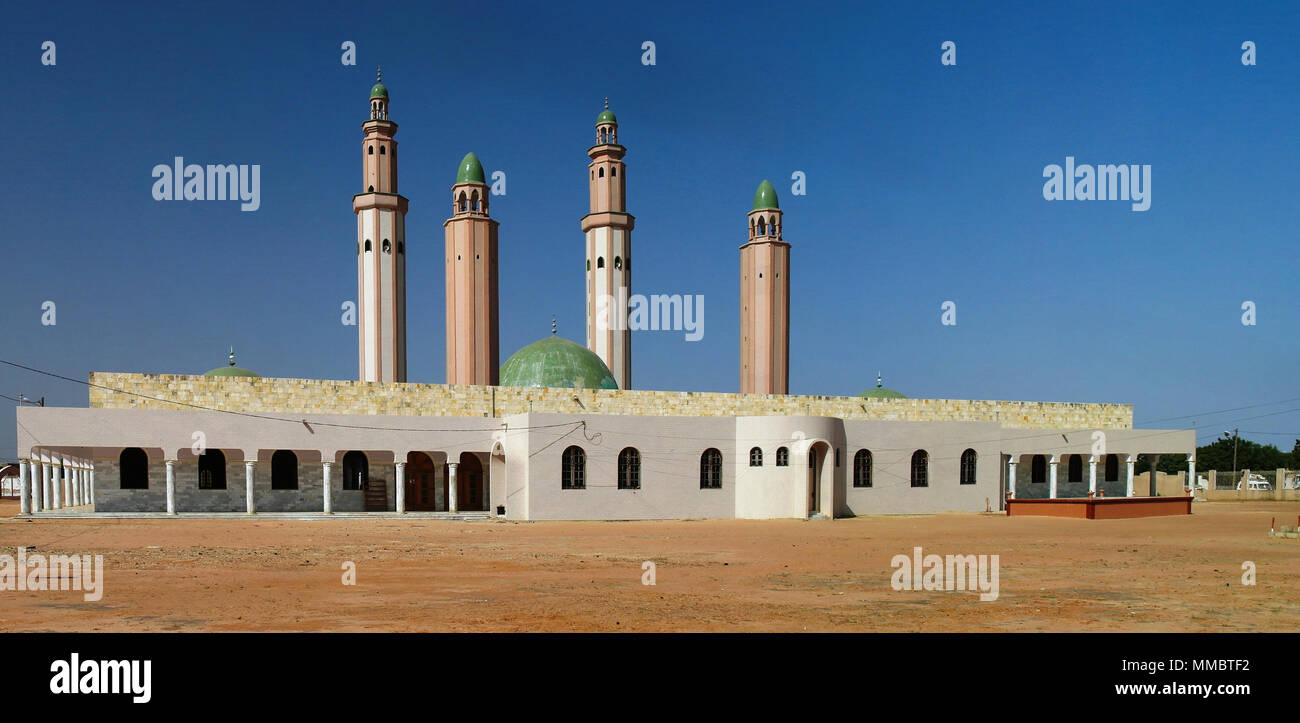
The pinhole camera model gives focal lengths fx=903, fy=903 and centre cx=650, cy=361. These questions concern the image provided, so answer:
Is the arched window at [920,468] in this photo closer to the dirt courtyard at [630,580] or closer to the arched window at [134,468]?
the dirt courtyard at [630,580]

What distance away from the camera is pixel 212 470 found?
102 ft

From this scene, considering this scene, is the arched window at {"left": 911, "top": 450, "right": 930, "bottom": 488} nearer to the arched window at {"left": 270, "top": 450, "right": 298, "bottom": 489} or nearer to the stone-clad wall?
the stone-clad wall

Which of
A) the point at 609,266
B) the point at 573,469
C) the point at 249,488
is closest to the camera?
the point at 573,469

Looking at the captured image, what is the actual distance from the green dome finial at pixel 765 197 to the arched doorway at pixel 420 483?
23396 millimetres

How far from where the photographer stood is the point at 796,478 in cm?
3127

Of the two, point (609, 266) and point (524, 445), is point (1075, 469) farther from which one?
point (524, 445)

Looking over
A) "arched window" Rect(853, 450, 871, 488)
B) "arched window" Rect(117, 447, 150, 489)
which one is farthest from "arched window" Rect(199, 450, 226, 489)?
"arched window" Rect(853, 450, 871, 488)

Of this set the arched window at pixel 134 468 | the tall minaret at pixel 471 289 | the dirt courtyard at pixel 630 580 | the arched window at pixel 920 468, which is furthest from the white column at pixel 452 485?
the arched window at pixel 920 468

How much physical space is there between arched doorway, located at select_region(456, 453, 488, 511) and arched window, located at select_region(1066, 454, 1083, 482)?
26.2m

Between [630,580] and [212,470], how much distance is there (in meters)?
22.1

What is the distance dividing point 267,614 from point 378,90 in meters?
38.4

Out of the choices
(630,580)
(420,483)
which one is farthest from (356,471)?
(630,580)

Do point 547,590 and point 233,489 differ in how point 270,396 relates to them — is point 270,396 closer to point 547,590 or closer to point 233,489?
point 233,489

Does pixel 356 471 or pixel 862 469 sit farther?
pixel 862 469
